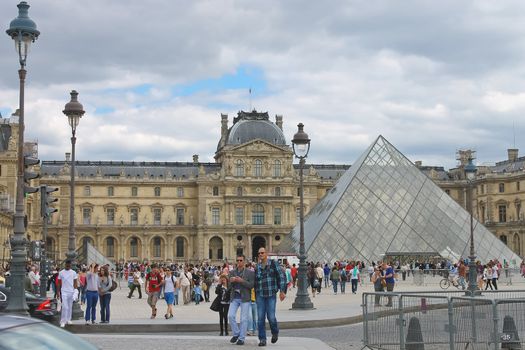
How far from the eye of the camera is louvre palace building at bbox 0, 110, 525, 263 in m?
79.6

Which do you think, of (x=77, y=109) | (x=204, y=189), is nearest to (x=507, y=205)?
(x=204, y=189)

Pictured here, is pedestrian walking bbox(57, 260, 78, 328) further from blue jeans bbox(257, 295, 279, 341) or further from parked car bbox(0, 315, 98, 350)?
parked car bbox(0, 315, 98, 350)

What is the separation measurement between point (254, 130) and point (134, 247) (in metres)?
16.6

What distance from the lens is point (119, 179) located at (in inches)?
3206

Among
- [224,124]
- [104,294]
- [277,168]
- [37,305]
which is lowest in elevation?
[37,305]

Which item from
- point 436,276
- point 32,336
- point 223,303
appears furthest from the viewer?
point 436,276

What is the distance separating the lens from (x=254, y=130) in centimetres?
8188

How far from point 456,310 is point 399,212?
3463 centimetres

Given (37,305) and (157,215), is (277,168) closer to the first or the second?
(157,215)

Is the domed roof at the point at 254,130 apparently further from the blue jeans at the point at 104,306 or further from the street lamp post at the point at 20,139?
the street lamp post at the point at 20,139

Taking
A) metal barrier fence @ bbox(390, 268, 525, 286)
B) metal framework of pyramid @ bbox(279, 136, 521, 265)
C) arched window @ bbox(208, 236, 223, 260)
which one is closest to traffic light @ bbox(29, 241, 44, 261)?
metal barrier fence @ bbox(390, 268, 525, 286)

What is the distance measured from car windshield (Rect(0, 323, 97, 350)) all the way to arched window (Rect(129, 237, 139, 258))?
7631 centimetres

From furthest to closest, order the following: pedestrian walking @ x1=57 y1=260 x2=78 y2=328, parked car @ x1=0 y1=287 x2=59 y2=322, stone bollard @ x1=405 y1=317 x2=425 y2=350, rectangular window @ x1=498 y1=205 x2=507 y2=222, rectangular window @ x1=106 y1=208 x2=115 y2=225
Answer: rectangular window @ x1=498 y1=205 x2=507 y2=222 < rectangular window @ x1=106 y1=208 x2=115 y2=225 < pedestrian walking @ x1=57 y1=260 x2=78 y2=328 < parked car @ x1=0 y1=287 x2=59 y2=322 < stone bollard @ x1=405 y1=317 x2=425 y2=350

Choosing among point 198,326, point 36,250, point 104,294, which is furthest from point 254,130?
point 198,326
